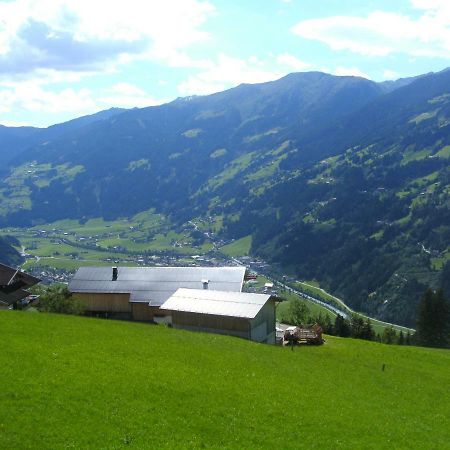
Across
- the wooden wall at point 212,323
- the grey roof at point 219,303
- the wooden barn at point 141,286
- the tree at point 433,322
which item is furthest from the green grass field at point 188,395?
the tree at point 433,322

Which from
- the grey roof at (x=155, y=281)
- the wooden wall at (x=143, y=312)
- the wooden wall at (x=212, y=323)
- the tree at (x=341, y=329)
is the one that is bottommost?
the tree at (x=341, y=329)

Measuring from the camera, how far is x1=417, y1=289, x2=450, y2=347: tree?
115 meters

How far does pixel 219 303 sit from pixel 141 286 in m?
21.7

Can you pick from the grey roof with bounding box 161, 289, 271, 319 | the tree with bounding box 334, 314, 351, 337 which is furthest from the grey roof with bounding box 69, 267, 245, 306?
the tree with bounding box 334, 314, 351, 337

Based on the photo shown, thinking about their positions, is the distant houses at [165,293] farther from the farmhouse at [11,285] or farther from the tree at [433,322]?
the tree at [433,322]

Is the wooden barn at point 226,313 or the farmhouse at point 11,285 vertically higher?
the farmhouse at point 11,285

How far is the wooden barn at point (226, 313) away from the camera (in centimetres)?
6569

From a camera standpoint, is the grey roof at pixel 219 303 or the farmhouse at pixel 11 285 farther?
the farmhouse at pixel 11 285

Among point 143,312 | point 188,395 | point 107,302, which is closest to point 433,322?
point 143,312

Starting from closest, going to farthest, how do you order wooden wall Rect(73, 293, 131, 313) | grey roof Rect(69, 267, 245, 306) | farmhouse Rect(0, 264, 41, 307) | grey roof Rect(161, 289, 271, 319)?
grey roof Rect(161, 289, 271, 319) → farmhouse Rect(0, 264, 41, 307) → grey roof Rect(69, 267, 245, 306) → wooden wall Rect(73, 293, 131, 313)

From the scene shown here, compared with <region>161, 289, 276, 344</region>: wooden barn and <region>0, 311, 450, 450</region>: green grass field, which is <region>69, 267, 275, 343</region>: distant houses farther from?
<region>0, 311, 450, 450</region>: green grass field

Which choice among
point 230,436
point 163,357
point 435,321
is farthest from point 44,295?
point 435,321

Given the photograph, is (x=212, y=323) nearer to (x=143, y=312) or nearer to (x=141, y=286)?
(x=143, y=312)

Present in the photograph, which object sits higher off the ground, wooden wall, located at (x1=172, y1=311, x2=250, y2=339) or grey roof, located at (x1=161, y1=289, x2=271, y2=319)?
grey roof, located at (x1=161, y1=289, x2=271, y2=319)
